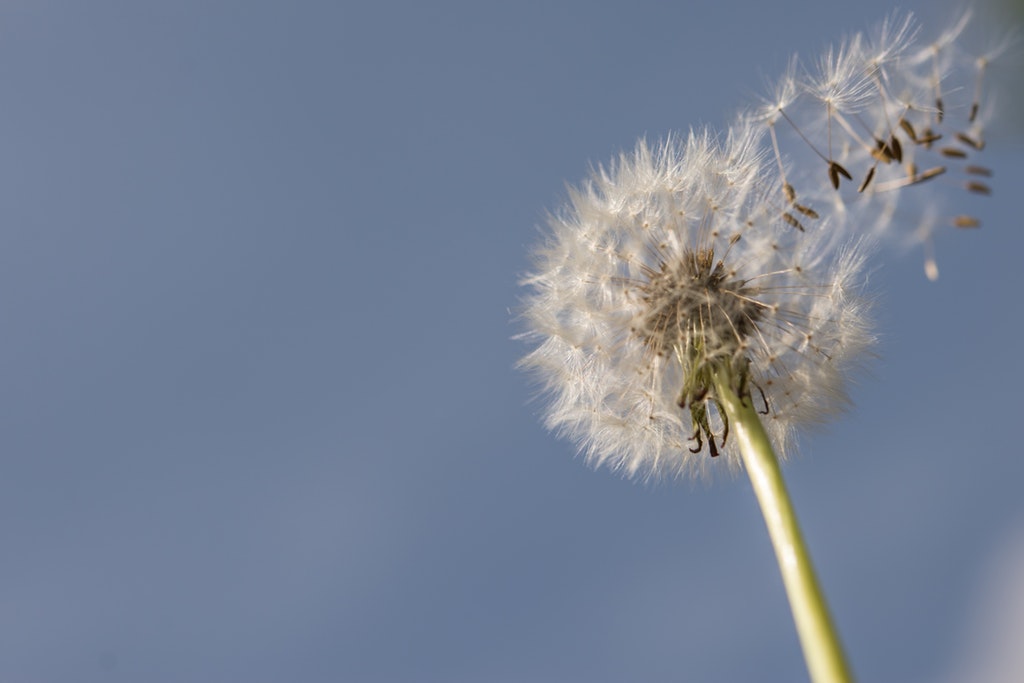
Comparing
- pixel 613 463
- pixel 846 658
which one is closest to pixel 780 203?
pixel 613 463

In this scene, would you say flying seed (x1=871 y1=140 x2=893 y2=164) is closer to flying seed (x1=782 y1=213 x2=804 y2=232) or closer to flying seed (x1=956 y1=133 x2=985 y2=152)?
flying seed (x1=956 y1=133 x2=985 y2=152)

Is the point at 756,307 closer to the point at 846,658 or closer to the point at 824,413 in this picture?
the point at 824,413

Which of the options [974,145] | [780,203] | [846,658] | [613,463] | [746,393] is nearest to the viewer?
[846,658]

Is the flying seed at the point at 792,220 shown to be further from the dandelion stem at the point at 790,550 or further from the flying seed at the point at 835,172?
the dandelion stem at the point at 790,550

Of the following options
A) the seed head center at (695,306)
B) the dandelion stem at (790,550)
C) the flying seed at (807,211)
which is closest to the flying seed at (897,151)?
the flying seed at (807,211)

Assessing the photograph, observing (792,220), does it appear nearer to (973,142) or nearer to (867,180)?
(867,180)

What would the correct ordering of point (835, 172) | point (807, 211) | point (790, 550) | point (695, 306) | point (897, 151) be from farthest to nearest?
1. point (695, 306)
2. point (807, 211)
3. point (835, 172)
4. point (897, 151)
5. point (790, 550)

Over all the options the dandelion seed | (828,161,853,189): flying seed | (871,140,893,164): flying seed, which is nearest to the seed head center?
the dandelion seed

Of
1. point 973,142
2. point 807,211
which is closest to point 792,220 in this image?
point 807,211

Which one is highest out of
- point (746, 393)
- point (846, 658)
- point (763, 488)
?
point (746, 393)
